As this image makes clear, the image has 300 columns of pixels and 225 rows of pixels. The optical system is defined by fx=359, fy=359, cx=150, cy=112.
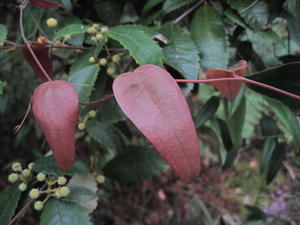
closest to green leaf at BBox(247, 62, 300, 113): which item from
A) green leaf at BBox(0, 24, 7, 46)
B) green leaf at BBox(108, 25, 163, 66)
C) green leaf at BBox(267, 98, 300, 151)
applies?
green leaf at BBox(267, 98, 300, 151)

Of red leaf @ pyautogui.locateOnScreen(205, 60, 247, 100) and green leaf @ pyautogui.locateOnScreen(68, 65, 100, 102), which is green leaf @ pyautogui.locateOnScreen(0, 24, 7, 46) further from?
red leaf @ pyautogui.locateOnScreen(205, 60, 247, 100)

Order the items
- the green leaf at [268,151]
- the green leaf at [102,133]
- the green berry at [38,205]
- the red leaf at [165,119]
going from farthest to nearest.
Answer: the green leaf at [268,151]
the green leaf at [102,133]
the green berry at [38,205]
the red leaf at [165,119]

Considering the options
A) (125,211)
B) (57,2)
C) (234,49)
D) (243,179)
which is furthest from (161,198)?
(57,2)

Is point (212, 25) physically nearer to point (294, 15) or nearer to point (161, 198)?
point (294, 15)

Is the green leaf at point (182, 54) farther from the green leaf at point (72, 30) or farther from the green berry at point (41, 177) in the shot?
the green berry at point (41, 177)

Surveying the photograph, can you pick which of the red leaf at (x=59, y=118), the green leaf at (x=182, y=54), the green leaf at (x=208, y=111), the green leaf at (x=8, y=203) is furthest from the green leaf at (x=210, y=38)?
the green leaf at (x=8, y=203)

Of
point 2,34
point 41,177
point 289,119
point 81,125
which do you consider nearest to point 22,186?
point 41,177
